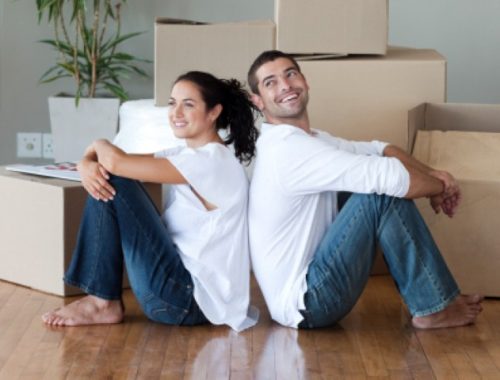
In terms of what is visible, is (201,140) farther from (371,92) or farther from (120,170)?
(371,92)

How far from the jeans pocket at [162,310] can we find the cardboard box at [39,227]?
423 millimetres

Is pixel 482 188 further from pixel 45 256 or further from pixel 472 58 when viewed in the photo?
pixel 472 58

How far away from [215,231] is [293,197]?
210 mm

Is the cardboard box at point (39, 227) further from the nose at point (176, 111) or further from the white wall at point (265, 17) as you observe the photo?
the white wall at point (265, 17)

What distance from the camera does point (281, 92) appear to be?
2.79 metres

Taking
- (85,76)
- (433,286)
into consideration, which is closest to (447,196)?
(433,286)

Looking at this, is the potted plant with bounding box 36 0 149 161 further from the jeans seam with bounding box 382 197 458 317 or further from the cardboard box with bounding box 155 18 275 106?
the jeans seam with bounding box 382 197 458 317

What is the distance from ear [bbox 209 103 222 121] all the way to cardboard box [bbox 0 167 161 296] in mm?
529

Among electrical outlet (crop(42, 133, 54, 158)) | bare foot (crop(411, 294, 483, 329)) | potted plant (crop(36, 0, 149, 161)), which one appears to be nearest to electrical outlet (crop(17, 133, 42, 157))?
electrical outlet (crop(42, 133, 54, 158))

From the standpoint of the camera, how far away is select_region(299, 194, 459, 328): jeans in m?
2.66

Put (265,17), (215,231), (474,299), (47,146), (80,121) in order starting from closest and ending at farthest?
(215,231) < (474,299) < (80,121) < (265,17) < (47,146)

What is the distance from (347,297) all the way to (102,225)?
0.62 metres

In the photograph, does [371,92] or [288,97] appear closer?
[288,97]

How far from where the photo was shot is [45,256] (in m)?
3.16
